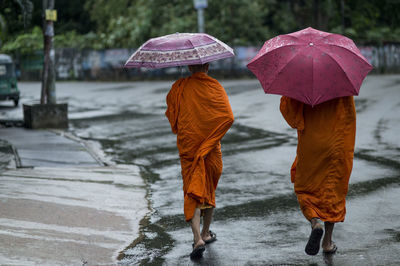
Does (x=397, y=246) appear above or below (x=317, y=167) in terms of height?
below

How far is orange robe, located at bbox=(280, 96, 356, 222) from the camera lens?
194 inches

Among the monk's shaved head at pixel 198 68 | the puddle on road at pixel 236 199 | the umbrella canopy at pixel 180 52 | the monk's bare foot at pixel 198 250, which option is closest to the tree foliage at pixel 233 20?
the puddle on road at pixel 236 199

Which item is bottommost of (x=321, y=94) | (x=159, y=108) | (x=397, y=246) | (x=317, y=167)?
(x=159, y=108)

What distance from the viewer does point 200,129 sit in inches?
212

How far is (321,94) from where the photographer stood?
468cm

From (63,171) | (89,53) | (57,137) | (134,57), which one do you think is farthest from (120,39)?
(134,57)

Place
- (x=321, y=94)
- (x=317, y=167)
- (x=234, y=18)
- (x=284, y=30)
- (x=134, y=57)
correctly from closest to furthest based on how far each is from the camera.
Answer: (x=321, y=94)
(x=317, y=167)
(x=134, y=57)
(x=234, y=18)
(x=284, y=30)

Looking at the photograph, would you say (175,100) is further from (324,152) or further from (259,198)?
(259,198)

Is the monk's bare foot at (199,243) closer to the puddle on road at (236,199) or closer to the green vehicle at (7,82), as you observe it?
the puddle on road at (236,199)

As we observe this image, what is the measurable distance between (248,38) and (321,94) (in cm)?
3067

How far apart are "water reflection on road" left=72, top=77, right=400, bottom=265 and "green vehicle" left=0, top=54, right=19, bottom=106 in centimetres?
868

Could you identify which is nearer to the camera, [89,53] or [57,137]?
[57,137]

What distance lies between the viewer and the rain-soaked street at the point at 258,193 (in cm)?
526

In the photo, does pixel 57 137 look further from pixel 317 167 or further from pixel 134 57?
pixel 317 167
